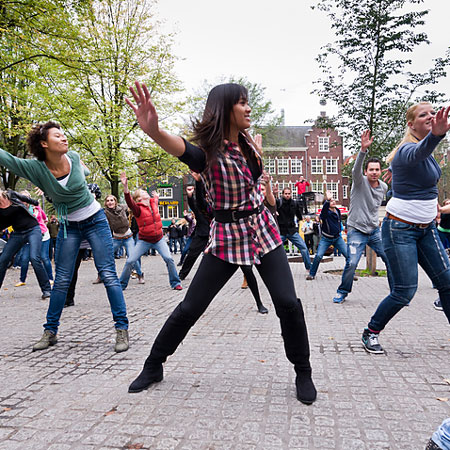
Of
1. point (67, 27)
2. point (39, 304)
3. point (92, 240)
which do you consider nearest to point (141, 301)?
point (39, 304)

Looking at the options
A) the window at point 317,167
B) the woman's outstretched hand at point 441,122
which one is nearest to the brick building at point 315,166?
the window at point 317,167

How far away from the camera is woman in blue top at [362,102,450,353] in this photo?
3.53m

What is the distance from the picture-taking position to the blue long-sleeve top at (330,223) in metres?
8.79

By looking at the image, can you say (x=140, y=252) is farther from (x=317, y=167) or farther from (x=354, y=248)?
(x=317, y=167)

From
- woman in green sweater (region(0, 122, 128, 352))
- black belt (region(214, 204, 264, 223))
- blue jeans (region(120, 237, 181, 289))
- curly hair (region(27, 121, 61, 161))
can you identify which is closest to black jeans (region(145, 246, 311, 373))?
black belt (region(214, 204, 264, 223))

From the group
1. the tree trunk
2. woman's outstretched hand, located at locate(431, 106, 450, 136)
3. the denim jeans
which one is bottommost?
the denim jeans

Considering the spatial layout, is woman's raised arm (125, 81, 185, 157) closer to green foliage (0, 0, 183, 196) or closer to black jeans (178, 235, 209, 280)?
black jeans (178, 235, 209, 280)

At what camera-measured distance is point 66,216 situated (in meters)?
4.20

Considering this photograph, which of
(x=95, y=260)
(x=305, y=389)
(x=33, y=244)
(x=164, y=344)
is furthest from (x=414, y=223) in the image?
(x=33, y=244)

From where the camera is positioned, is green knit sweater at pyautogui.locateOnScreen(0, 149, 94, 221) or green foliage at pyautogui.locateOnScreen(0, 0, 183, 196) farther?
green foliage at pyautogui.locateOnScreen(0, 0, 183, 196)

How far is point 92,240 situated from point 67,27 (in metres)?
9.78

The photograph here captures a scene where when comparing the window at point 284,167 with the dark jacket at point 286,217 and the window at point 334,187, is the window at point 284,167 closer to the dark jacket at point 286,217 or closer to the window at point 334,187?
the window at point 334,187

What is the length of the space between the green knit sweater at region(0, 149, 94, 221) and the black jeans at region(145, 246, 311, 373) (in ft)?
6.09

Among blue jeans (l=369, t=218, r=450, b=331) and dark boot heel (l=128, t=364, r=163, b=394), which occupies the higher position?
blue jeans (l=369, t=218, r=450, b=331)
